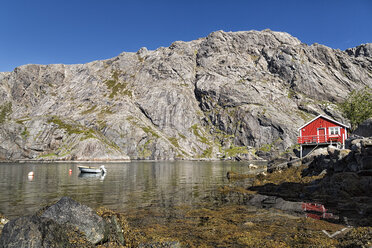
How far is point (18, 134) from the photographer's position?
136 meters

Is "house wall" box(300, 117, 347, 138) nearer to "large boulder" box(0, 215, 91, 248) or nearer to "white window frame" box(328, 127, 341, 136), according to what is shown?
"white window frame" box(328, 127, 341, 136)

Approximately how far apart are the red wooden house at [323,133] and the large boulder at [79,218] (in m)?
62.0

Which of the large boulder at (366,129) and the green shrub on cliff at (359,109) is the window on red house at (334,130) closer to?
the green shrub on cliff at (359,109)

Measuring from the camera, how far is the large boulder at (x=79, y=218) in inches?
395

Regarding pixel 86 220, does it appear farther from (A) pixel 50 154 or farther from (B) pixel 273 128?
(B) pixel 273 128

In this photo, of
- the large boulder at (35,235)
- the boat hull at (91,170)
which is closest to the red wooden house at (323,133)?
the boat hull at (91,170)

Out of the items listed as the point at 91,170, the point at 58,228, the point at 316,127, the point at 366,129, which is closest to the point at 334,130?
the point at 316,127

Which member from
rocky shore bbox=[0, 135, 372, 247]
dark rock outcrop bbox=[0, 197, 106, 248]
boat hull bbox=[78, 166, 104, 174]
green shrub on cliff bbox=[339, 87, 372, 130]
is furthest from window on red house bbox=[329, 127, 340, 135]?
dark rock outcrop bbox=[0, 197, 106, 248]

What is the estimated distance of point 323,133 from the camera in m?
62.6

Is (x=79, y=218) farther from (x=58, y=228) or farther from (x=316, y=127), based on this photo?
(x=316, y=127)

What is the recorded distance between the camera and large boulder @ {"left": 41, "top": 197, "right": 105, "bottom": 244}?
10.0 metres

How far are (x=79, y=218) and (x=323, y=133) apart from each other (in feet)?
217

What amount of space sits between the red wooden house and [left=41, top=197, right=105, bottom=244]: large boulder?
6203 cm

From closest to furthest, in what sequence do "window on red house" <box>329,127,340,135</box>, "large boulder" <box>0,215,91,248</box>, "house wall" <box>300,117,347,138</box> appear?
1. "large boulder" <box>0,215,91,248</box>
2. "window on red house" <box>329,127,340,135</box>
3. "house wall" <box>300,117,347,138</box>
